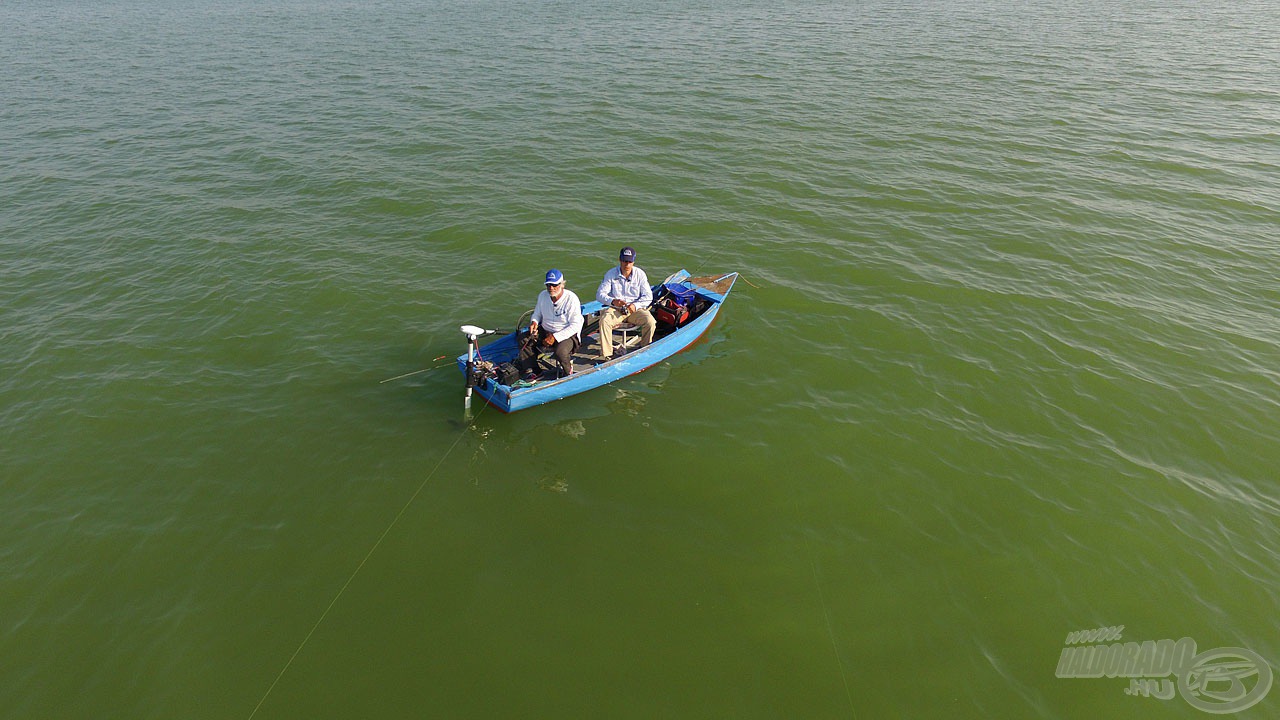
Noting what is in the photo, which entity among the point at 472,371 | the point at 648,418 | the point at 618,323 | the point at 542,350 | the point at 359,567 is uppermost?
the point at 618,323

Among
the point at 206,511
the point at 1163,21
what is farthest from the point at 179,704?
the point at 1163,21

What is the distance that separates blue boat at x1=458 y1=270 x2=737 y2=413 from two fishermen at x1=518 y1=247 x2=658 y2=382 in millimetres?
309

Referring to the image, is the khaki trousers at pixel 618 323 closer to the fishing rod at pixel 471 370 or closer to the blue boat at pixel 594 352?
the blue boat at pixel 594 352

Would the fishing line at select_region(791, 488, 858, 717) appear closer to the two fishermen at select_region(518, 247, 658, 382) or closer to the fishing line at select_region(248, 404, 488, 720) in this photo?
the two fishermen at select_region(518, 247, 658, 382)

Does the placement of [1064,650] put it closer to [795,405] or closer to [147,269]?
[795,405]

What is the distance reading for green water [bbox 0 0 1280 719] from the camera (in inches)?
308

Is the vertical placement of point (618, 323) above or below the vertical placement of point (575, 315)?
below

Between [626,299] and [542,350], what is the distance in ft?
6.98

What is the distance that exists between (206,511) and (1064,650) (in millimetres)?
12319

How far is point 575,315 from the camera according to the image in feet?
37.9

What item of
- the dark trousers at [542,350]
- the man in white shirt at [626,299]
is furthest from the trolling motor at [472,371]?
the man in white shirt at [626,299]

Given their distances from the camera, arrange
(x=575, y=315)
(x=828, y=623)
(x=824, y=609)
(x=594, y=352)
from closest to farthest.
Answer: (x=828, y=623) → (x=824, y=609) → (x=575, y=315) → (x=594, y=352)

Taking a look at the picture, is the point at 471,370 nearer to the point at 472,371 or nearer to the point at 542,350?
the point at 472,371

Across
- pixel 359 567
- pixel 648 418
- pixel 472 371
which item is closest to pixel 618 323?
pixel 648 418
